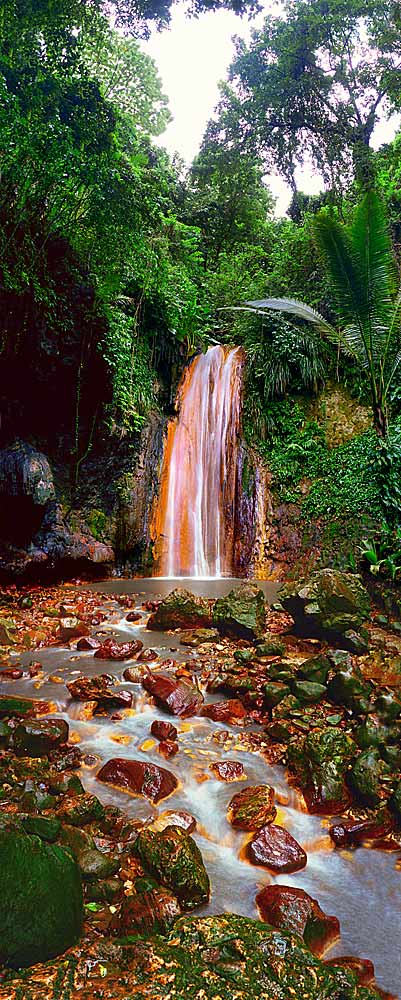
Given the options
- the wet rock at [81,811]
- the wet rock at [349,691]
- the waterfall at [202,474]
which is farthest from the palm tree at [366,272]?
the wet rock at [81,811]

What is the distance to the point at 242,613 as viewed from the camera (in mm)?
5352

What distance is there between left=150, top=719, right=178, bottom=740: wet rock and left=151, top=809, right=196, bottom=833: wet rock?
70cm

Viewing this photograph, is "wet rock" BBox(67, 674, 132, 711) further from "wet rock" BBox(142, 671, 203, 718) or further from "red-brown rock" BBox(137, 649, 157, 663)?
"red-brown rock" BBox(137, 649, 157, 663)

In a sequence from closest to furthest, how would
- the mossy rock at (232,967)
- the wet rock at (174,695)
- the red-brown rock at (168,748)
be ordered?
1. the mossy rock at (232,967)
2. the red-brown rock at (168,748)
3. the wet rock at (174,695)

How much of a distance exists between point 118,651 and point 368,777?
2.69m

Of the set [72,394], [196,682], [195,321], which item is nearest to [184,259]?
[195,321]

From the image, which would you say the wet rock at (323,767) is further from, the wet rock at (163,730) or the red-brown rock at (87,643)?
the red-brown rock at (87,643)

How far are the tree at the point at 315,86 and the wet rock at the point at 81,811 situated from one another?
1647 cm

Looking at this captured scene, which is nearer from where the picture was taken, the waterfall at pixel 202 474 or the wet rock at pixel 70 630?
the wet rock at pixel 70 630

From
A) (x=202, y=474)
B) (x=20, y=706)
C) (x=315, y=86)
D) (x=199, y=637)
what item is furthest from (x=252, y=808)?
(x=315, y=86)

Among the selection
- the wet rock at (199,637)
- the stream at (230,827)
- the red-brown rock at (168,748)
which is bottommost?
the stream at (230,827)

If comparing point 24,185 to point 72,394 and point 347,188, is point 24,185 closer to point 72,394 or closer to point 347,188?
point 72,394

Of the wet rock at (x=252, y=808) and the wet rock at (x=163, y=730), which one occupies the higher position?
the wet rock at (x=163, y=730)

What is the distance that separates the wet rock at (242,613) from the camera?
5.24 meters
